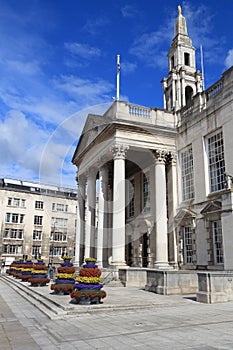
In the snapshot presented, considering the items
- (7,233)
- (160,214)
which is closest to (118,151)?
(160,214)

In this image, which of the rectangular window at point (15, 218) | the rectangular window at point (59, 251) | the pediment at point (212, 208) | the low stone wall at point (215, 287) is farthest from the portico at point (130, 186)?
the rectangular window at point (59, 251)

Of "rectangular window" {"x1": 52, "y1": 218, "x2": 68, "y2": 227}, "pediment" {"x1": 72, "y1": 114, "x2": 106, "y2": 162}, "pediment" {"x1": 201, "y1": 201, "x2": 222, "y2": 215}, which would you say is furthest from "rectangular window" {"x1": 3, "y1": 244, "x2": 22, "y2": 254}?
"pediment" {"x1": 201, "y1": 201, "x2": 222, "y2": 215}

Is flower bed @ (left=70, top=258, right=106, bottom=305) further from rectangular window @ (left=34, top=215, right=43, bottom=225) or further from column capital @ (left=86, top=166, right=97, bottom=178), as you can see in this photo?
rectangular window @ (left=34, top=215, right=43, bottom=225)

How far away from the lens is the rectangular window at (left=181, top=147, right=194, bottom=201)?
76.5 feet

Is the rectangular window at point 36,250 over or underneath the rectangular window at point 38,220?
underneath

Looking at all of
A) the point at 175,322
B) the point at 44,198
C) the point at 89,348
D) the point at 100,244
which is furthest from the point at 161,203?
the point at 44,198

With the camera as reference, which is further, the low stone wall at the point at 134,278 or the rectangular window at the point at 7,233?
the rectangular window at the point at 7,233

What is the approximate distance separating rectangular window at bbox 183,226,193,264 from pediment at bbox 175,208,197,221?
0.82 m

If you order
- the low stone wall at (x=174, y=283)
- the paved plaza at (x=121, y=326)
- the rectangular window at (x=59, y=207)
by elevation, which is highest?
the rectangular window at (x=59, y=207)

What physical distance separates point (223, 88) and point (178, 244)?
11.2 meters

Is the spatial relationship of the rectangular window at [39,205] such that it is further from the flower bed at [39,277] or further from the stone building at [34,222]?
the flower bed at [39,277]

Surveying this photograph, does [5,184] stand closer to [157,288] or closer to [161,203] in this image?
[161,203]

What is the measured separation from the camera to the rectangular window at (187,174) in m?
23.3

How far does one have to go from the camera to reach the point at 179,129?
24859 mm
